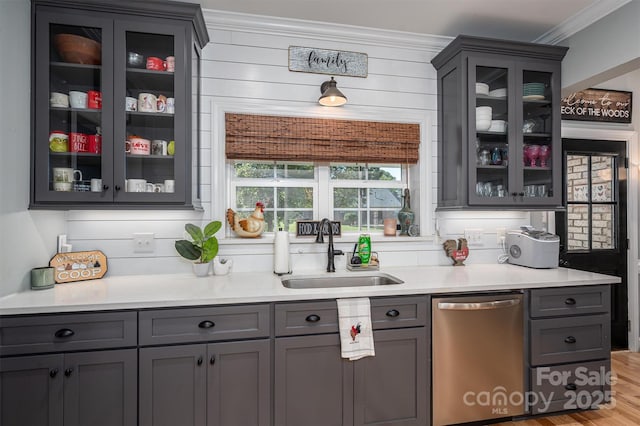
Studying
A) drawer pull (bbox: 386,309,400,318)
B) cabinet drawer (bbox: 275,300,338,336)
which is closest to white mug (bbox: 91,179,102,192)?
cabinet drawer (bbox: 275,300,338,336)

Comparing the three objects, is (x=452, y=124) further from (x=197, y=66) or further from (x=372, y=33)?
(x=197, y=66)

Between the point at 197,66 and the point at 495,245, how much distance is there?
2.71m

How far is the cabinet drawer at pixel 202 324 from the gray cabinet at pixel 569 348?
1.71m

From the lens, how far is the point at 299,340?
1767 mm

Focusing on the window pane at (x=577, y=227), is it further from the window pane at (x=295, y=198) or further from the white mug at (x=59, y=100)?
the white mug at (x=59, y=100)

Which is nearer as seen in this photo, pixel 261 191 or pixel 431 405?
pixel 431 405

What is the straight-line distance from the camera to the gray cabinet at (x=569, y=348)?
2.08m

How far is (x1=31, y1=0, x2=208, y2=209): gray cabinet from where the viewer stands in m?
1.85

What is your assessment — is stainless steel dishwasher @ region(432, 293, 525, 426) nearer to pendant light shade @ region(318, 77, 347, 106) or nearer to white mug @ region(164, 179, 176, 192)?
pendant light shade @ region(318, 77, 347, 106)

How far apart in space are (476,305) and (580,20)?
2213mm

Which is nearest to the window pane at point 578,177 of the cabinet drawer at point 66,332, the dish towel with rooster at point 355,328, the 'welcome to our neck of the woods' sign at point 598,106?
the 'welcome to our neck of the woods' sign at point 598,106

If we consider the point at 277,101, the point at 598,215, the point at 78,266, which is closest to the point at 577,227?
the point at 598,215

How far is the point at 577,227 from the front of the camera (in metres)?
3.14

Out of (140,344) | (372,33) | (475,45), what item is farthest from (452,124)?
(140,344)
